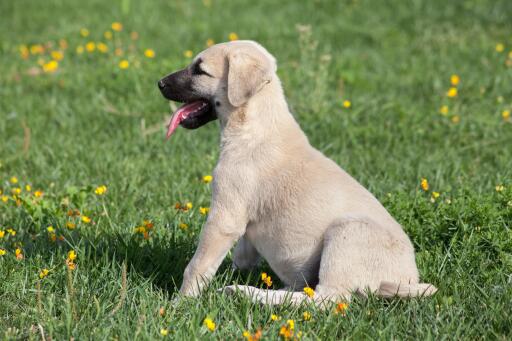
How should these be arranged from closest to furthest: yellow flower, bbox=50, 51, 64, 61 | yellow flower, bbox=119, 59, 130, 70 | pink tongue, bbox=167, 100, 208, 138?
pink tongue, bbox=167, 100, 208, 138 < yellow flower, bbox=119, 59, 130, 70 < yellow flower, bbox=50, 51, 64, 61

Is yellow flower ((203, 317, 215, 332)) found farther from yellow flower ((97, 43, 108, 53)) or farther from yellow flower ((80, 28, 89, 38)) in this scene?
yellow flower ((80, 28, 89, 38))

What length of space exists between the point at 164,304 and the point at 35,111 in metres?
4.03

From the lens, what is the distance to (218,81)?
12.4 feet

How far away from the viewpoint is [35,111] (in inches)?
274

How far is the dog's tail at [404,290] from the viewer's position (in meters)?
3.43

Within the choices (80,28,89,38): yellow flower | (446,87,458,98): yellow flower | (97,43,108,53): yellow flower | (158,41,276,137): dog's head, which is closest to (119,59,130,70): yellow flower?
(97,43,108,53): yellow flower

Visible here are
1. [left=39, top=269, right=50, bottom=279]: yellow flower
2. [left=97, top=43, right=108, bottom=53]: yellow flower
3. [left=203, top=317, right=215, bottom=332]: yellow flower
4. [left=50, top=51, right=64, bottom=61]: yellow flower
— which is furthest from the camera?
[left=97, top=43, right=108, bottom=53]: yellow flower

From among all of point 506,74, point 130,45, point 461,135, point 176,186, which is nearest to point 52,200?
point 176,186

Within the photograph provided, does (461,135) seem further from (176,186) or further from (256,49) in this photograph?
(256,49)

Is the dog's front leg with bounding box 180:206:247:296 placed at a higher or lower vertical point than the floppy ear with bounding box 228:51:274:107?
Result: lower

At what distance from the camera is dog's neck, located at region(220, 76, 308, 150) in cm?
377

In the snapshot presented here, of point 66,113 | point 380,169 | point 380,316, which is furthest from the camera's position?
point 66,113

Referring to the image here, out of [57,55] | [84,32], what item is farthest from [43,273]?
[84,32]

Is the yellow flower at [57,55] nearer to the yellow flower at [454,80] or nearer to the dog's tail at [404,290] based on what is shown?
the yellow flower at [454,80]
